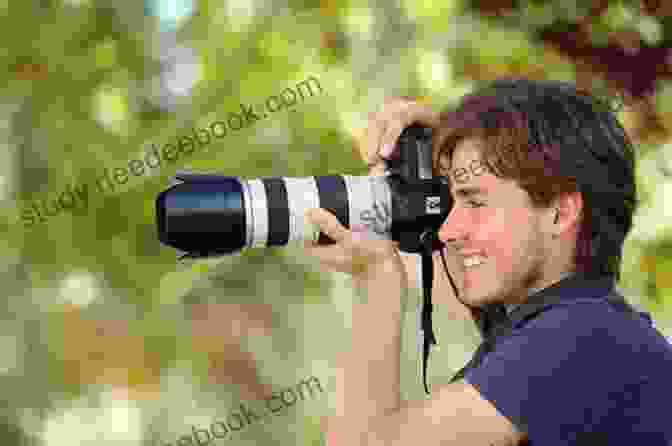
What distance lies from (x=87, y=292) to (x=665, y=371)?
1.67 meters

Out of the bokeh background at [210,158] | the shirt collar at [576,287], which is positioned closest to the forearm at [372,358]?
the shirt collar at [576,287]

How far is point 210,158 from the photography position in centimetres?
233

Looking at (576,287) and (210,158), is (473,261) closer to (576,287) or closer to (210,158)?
(576,287)

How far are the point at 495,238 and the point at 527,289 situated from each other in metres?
0.06

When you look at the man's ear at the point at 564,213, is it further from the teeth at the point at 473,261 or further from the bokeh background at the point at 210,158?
the bokeh background at the point at 210,158

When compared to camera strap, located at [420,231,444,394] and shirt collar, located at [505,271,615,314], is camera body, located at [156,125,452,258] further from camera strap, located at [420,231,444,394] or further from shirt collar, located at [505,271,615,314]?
shirt collar, located at [505,271,615,314]

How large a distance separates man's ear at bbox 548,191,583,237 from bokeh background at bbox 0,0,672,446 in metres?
1.34

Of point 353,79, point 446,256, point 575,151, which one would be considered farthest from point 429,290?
point 353,79

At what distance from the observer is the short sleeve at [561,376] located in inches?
35.2

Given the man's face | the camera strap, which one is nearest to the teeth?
the man's face

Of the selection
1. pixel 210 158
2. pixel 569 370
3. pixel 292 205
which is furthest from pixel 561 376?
pixel 210 158

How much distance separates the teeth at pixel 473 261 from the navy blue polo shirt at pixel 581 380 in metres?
0.08

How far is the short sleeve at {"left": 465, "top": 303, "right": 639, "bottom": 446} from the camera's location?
0.89 metres

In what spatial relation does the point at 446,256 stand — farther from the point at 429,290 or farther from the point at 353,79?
the point at 353,79
